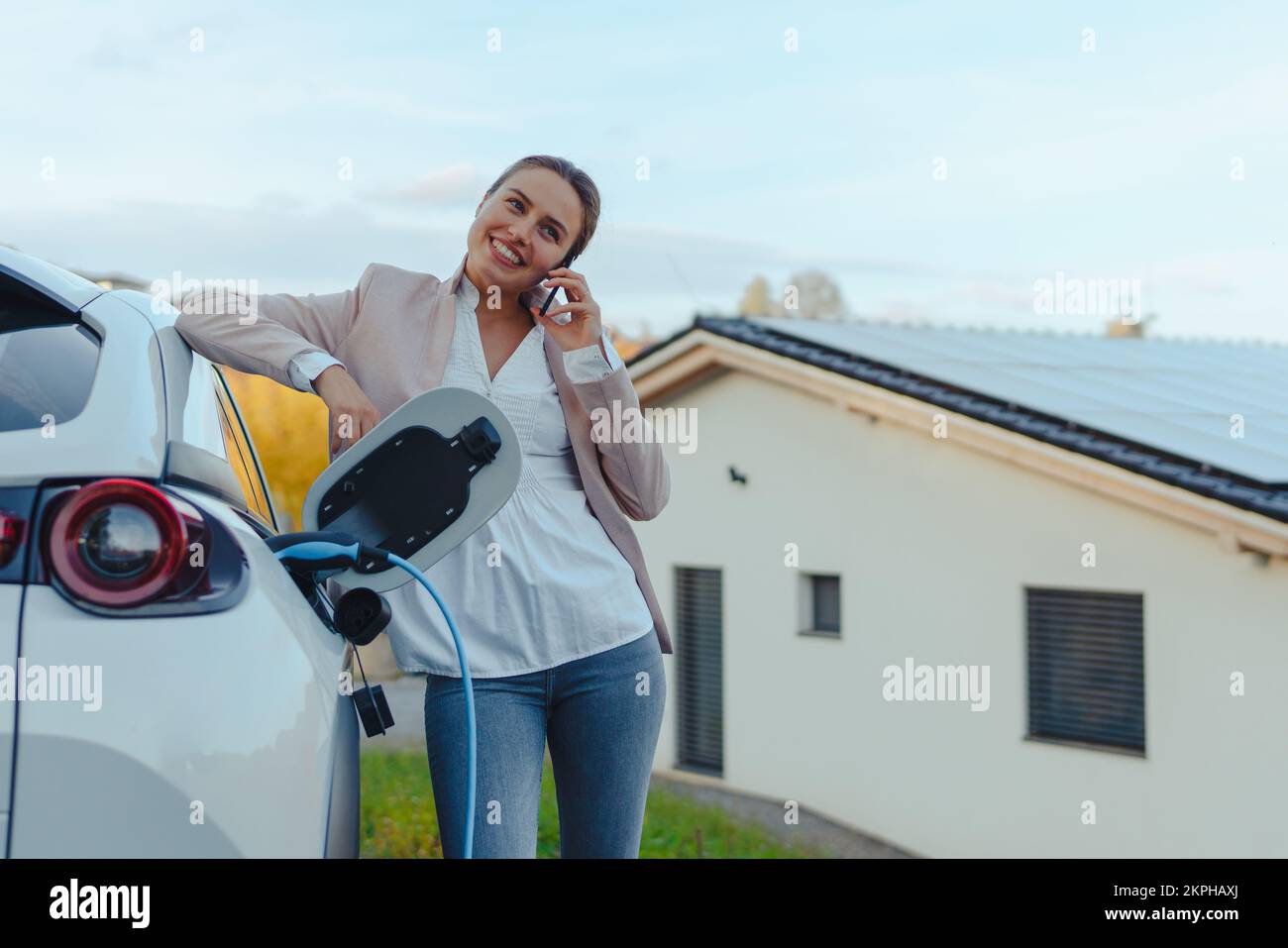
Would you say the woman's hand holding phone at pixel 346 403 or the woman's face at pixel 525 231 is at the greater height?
the woman's face at pixel 525 231

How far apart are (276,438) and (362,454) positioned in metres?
28.6

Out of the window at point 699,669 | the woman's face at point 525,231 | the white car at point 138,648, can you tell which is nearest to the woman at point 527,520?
the woman's face at point 525,231

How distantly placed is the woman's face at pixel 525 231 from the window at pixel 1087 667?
985cm

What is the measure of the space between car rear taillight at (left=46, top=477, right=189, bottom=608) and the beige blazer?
25.8 inches

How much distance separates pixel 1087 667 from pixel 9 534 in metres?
11.1

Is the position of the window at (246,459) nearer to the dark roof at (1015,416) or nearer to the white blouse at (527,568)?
the white blouse at (527,568)

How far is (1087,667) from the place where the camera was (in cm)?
1160

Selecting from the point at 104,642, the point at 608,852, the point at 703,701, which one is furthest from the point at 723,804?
the point at 104,642

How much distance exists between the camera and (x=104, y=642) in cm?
154

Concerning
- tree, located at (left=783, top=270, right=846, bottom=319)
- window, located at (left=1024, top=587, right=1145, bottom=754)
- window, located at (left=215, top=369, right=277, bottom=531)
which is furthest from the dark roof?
tree, located at (left=783, top=270, right=846, bottom=319)

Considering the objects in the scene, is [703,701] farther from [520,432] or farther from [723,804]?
[520,432]

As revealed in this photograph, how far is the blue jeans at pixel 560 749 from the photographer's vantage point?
2277 mm
